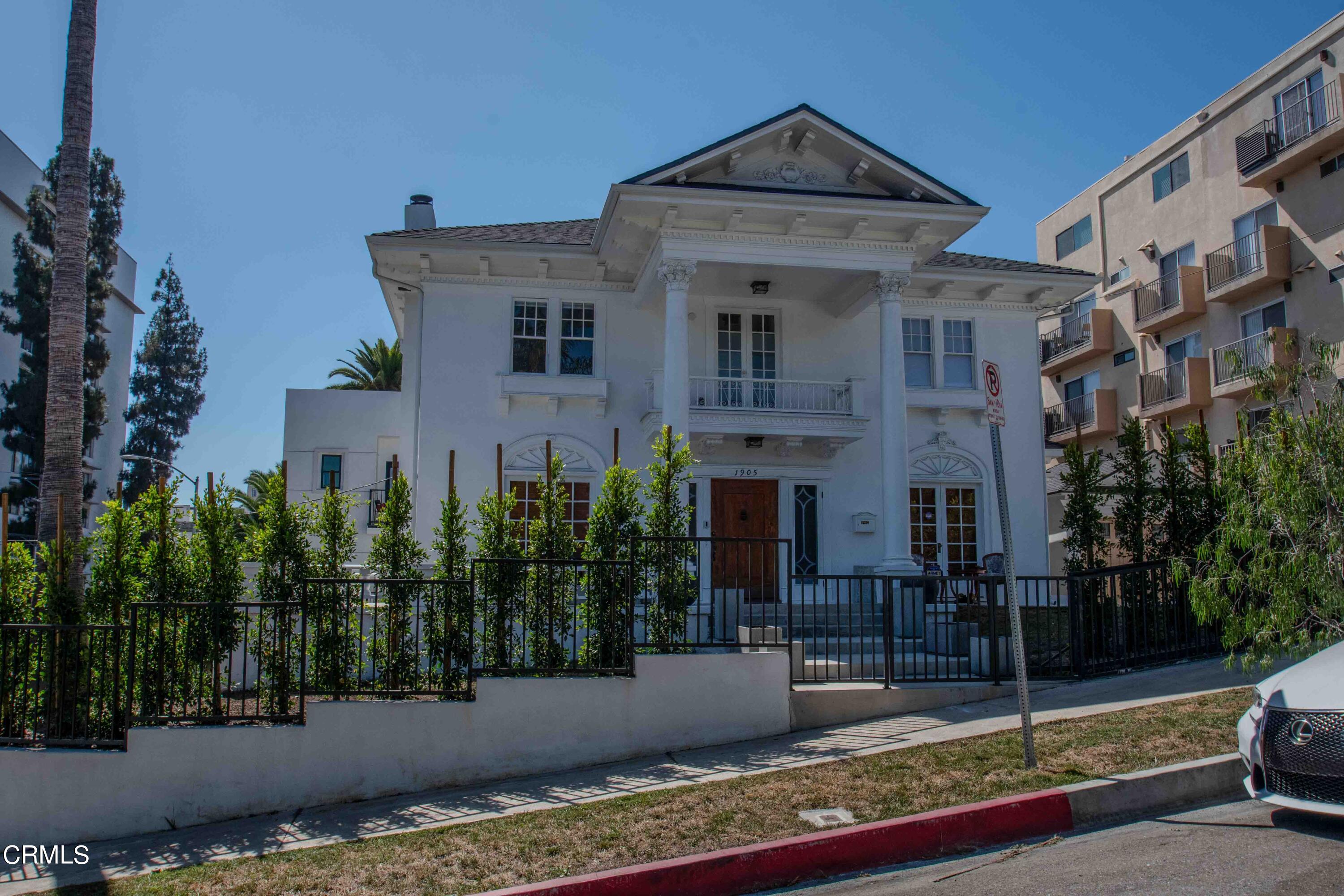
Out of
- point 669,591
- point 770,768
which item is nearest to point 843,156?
point 669,591

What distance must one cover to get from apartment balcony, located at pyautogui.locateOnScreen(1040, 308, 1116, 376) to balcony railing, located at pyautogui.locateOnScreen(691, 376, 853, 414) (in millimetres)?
18125

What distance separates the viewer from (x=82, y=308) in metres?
11.3

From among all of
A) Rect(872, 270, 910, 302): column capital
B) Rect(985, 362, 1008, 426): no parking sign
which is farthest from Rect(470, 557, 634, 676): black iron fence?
Rect(872, 270, 910, 302): column capital

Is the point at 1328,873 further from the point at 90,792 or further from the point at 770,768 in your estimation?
the point at 90,792

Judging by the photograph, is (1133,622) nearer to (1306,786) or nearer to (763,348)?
(1306,786)

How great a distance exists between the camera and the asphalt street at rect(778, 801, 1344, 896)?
204 inches

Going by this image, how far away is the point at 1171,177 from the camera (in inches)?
1250

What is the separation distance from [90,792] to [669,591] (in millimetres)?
5603

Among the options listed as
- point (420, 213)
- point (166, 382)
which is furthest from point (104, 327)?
point (420, 213)

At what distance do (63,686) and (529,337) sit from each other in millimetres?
10241

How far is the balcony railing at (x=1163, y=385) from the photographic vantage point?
30.3 meters

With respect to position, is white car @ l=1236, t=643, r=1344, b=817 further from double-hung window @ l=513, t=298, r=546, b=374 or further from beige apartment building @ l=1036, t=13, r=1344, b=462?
beige apartment building @ l=1036, t=13, r=1344, b=462

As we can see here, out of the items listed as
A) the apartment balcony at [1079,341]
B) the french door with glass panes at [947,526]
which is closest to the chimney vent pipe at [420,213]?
the french door with glass panes at [947,526]

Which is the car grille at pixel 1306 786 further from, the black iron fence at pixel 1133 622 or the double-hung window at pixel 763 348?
the double-hung window at pixel 763 348
